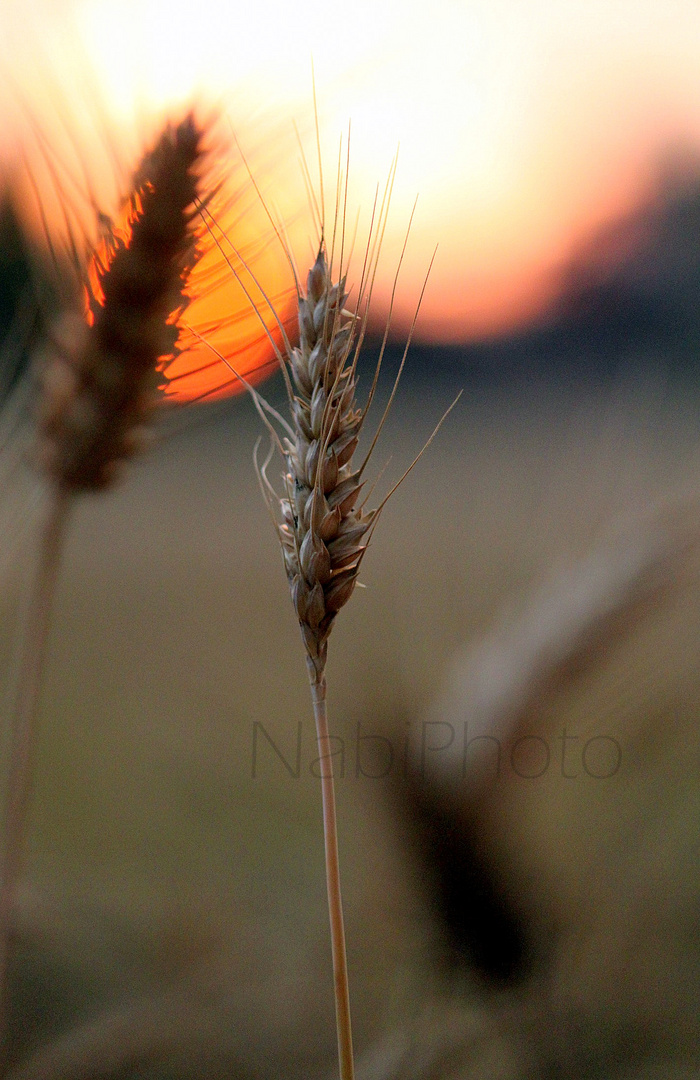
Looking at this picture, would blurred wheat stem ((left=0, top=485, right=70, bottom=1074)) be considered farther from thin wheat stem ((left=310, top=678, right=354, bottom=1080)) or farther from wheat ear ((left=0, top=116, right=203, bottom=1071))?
thin wheat stem ((left=310, top=678, right=354, bottom=1080))

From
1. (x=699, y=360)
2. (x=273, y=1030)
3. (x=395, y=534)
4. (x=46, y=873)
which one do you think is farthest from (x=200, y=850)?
(x=699, y=360)

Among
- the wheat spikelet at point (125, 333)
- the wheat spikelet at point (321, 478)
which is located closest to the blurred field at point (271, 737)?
the wheat spikelet at point (125, 333)

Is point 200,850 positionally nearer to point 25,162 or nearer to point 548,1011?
point 548,1011

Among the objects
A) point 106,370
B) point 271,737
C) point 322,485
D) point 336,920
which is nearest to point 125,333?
point 106,370

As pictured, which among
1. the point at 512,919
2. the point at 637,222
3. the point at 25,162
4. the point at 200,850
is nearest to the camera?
the point at 25,162

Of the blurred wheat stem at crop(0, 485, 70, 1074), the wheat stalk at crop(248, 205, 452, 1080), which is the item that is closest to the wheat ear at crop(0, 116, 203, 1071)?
the blurred wheat stem at crop(0, 485, 70, 1074)
